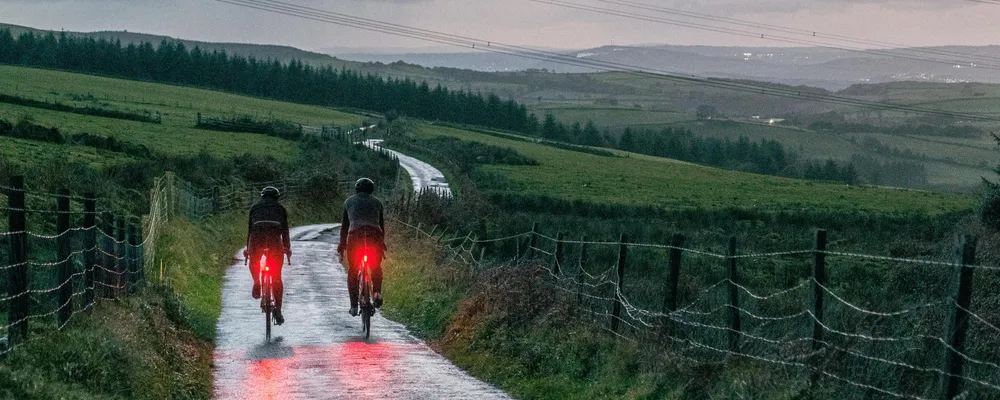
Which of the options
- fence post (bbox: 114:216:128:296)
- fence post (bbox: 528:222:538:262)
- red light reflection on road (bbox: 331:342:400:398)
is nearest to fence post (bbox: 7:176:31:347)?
red light reflection on road (bbox: 331:342:400:398)

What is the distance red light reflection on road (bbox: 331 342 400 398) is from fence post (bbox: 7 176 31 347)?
11.1ft

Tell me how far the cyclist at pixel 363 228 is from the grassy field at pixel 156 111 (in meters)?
31.4

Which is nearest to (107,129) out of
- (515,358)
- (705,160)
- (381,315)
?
(381,315)

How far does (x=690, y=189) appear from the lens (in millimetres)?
82750

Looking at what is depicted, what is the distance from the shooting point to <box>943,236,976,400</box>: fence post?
8.27 metres

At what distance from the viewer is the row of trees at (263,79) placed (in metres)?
157

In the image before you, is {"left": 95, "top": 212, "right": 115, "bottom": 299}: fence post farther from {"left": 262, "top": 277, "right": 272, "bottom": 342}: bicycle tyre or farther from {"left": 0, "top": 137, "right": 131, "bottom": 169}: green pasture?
{"left": 0, "top": 137, "right": 131, "bottom": 169}: green pasture

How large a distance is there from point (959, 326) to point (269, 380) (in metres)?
7.31

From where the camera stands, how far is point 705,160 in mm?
157250

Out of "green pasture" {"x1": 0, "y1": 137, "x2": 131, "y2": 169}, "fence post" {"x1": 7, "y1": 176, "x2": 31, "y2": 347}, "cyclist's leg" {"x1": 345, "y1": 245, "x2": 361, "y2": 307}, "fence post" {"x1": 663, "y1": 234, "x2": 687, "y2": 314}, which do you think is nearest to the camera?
"fence post" {"x1": 7, "y1": 176, "x2": 31, "y2": 347}

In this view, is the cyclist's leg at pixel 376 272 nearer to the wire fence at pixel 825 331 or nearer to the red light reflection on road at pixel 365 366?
the red light reflection on road at pixel 365 366

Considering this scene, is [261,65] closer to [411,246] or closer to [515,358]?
[411,246]

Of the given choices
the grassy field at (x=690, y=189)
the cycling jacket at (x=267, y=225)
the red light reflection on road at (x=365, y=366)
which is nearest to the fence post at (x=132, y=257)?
the cycling jacket at (x=267, y=225)

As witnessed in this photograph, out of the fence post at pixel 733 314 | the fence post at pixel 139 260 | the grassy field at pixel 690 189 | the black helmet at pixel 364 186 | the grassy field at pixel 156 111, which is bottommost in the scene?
the grassy field at pixel 690 189
